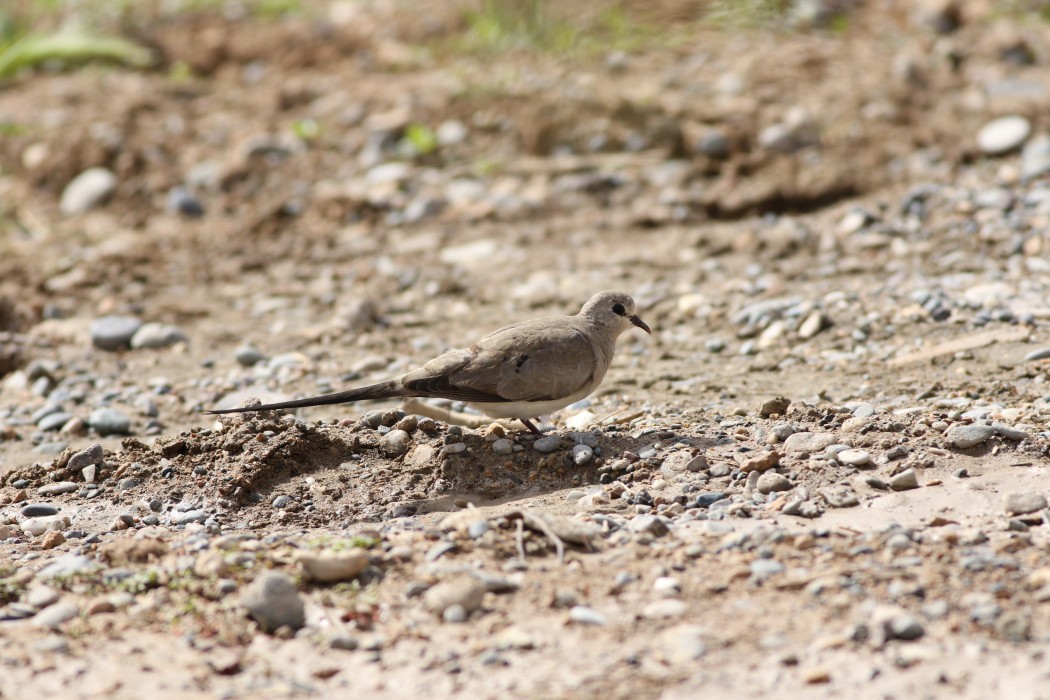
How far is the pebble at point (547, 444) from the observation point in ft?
16.5

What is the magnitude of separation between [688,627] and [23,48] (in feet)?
33.8

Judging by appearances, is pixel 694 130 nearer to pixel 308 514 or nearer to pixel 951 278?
pixel 951 278

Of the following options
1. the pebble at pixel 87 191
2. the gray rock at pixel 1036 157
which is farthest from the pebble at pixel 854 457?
the pebble at pixel 87 191

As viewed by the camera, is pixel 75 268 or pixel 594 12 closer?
pixel 75 268

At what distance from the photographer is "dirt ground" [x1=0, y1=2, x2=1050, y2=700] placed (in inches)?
140

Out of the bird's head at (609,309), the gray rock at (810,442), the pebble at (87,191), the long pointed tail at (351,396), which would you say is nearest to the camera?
the gray rock at (810,442)

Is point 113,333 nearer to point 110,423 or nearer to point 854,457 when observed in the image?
point 110,423

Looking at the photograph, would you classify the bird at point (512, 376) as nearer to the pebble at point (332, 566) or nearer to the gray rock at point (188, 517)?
the gray rock at point (188, 517)

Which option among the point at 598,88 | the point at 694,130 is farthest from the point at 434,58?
the point at 694,130

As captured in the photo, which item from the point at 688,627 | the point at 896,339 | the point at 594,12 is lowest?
the point at 896,339

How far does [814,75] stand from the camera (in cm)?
943

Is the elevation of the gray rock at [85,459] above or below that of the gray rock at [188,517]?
above

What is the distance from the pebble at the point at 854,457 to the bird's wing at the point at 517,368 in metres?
1.20

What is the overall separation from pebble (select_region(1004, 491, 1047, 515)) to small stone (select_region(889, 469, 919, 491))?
329 millimetres
